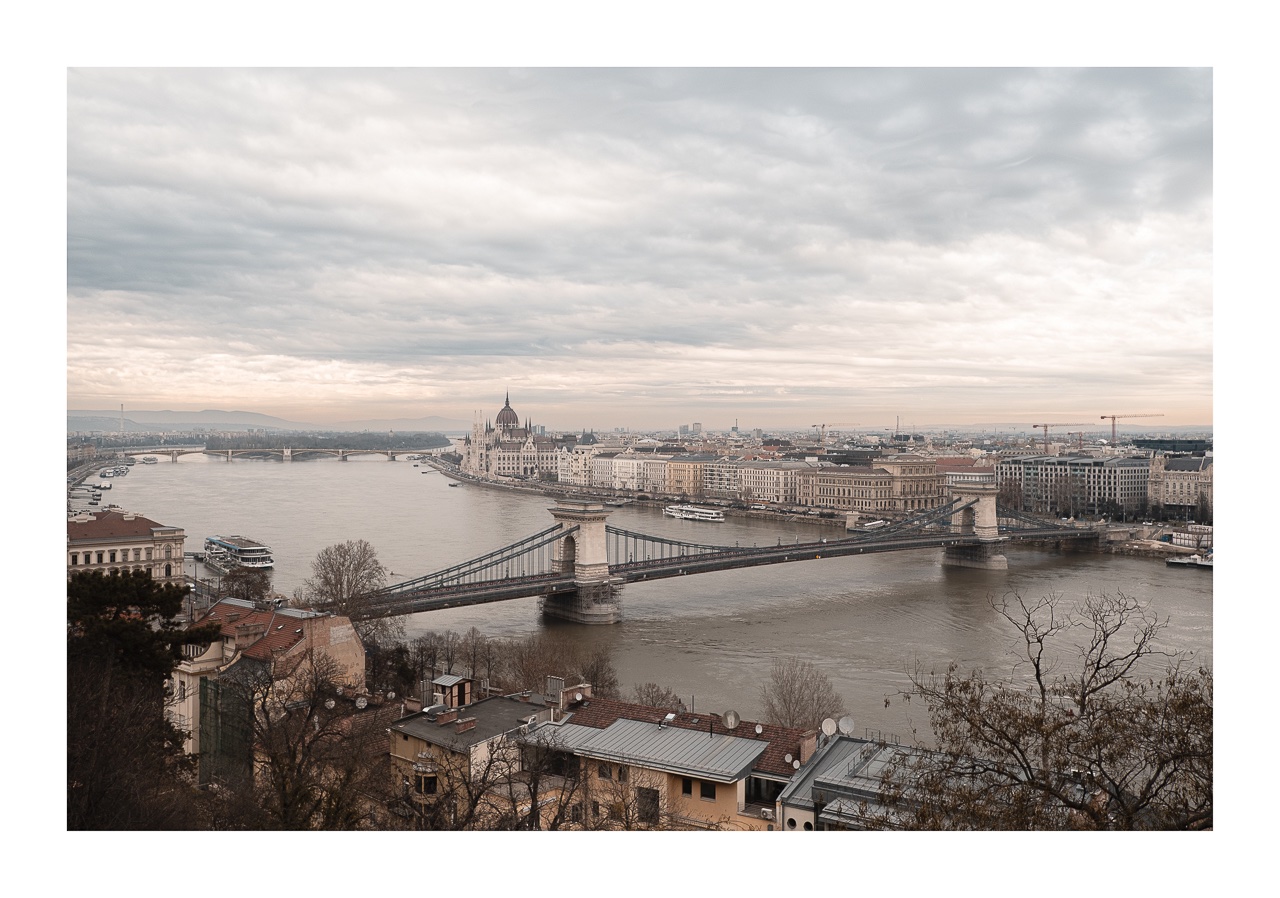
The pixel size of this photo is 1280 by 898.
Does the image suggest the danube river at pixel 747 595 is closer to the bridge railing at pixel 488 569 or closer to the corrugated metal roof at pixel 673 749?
the bridge railing at pixel 488 569

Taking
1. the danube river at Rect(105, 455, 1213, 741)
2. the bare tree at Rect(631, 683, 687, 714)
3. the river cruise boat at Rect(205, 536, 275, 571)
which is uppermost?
the river cruise boat at Rect(205, 536, 275, 571)

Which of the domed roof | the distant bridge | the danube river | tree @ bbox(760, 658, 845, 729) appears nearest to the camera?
tree @ bbox(760, 658, 845, 729)

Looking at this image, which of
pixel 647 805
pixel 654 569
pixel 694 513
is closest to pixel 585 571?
pixel 654 569

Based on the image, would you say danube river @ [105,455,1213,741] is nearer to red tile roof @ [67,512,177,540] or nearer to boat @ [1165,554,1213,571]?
boat @ [1165,554,1213,571]

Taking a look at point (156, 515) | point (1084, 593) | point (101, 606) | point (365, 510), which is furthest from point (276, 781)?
point (365, 510)

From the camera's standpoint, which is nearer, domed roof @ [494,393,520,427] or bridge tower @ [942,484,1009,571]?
bridge tower @ [942,484,1009,571]

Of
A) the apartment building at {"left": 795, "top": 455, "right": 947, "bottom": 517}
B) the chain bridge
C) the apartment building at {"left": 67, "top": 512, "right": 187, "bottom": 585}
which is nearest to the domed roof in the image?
the apartment building at {"left": 795, "top": 455, "right": 947, "bottom": 517}

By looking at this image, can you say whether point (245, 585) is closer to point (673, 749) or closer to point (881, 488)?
point (673, 749)
